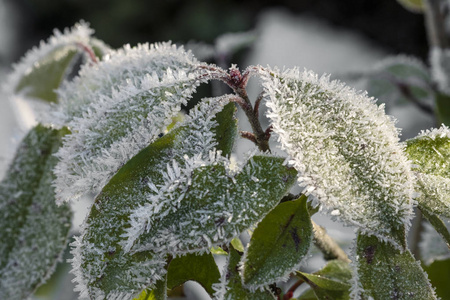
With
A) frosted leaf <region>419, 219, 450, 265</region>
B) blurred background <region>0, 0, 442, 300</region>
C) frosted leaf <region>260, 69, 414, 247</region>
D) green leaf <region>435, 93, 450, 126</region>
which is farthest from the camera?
blurred background <region>0, 0, 442, 300</region>

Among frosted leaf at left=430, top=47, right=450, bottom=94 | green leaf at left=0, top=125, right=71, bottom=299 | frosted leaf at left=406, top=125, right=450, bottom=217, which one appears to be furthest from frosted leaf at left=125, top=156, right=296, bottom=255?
frosted leaf at left=430, top=47, right=450, bottom=94

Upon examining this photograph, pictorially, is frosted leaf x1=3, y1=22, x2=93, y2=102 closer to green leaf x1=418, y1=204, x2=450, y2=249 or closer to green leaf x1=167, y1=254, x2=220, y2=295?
green leaf x1=167, y1=254, x2=220, y2=295

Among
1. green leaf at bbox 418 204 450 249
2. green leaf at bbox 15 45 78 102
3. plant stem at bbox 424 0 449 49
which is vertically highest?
plant stem at bbox 424 0 449 49

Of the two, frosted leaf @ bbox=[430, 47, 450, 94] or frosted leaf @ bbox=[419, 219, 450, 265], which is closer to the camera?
frosted leaf @ bbox=[419, 219, 450, 265]

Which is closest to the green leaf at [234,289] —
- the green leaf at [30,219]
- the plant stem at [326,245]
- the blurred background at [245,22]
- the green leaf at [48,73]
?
the plant stem at [326,245]

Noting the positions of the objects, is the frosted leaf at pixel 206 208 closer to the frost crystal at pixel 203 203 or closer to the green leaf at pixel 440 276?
the frost crystal at pixel 203 203

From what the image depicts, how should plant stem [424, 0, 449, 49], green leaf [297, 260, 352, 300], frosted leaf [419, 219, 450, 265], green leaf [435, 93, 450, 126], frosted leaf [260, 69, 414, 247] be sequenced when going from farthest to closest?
plant stem [424, 0, 449, 49]
green leaf [435, 93, 450, 126]
frosted leaf [419, 219, 450, 265]
green leaf [297, 260, 352, 300]
frosted leaf [260, 69, 414, 247]

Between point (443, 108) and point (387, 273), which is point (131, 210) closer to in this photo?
point (387, 273)
